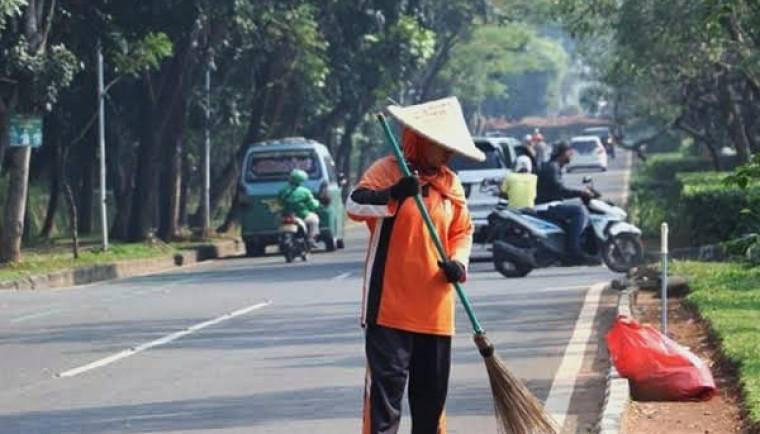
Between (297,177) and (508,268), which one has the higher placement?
(297,177)


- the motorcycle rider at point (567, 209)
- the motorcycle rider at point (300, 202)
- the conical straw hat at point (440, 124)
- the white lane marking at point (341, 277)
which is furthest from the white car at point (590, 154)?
the conical straw hat at point (440, 124)

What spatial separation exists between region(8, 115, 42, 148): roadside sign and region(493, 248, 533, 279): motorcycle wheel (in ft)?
27.8

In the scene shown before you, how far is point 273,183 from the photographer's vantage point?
36.8 metres

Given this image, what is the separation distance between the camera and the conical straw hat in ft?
29.3

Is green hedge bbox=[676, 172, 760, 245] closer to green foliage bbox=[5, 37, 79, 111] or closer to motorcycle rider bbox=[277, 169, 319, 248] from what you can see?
motorcycle rider bbox=[277, 169, 319, 248]

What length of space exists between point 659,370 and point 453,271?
427 centimetres

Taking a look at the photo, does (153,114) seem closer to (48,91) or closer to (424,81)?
(48,91)

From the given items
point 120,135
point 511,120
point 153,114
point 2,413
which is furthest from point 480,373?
point 511,120

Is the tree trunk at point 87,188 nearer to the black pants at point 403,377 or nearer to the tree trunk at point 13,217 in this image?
the tree trunk at point 13,217

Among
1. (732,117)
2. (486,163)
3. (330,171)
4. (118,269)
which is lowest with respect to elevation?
(118,269)

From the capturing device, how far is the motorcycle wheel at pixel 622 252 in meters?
25.5

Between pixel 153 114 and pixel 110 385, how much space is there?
25221mm

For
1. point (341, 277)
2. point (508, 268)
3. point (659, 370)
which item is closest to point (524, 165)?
point (341, 277)

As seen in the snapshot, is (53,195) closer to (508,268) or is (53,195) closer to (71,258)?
(71,258)
